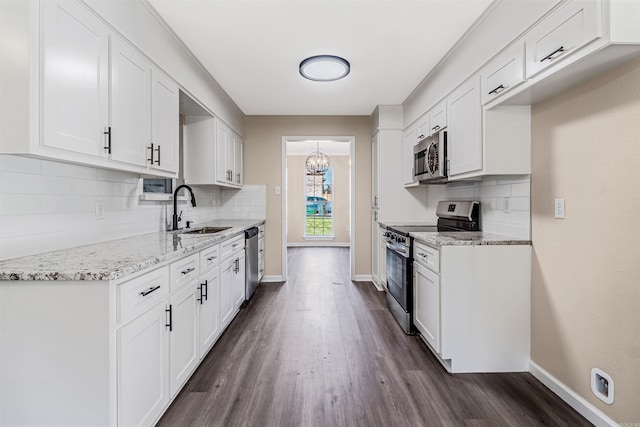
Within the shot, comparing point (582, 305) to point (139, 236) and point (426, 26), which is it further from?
point (139, 236)

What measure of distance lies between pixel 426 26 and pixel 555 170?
1349 millimetres

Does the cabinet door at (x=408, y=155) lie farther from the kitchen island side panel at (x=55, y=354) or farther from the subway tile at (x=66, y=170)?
the kitchen island side panel at (x=55, y=354)

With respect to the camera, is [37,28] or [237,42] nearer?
[37,28]

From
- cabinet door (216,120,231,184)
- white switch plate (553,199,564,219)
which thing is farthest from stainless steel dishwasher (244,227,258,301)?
white switch plate (553,199,564,219)

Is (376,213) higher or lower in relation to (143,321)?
higher

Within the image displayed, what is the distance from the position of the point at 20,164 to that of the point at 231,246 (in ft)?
5.51

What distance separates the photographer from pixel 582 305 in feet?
5.65

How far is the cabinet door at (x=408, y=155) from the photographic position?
376 centimetres

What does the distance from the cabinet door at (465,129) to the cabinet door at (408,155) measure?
0.97 m

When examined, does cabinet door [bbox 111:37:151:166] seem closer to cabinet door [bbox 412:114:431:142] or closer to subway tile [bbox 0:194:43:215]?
subway tile [bbox 0:194:43:215]

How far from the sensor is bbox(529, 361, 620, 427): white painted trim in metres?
1.60

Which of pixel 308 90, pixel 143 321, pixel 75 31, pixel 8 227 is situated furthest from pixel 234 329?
pixel 308 90

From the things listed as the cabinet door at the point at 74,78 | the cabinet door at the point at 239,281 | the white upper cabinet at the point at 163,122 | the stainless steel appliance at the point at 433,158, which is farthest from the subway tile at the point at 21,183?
the stainless steel appliance at the point at 433,158

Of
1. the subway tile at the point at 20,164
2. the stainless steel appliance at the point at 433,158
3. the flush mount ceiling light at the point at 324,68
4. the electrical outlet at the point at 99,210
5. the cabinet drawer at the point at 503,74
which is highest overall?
the flush mount ceiling light at the point at 324,68
